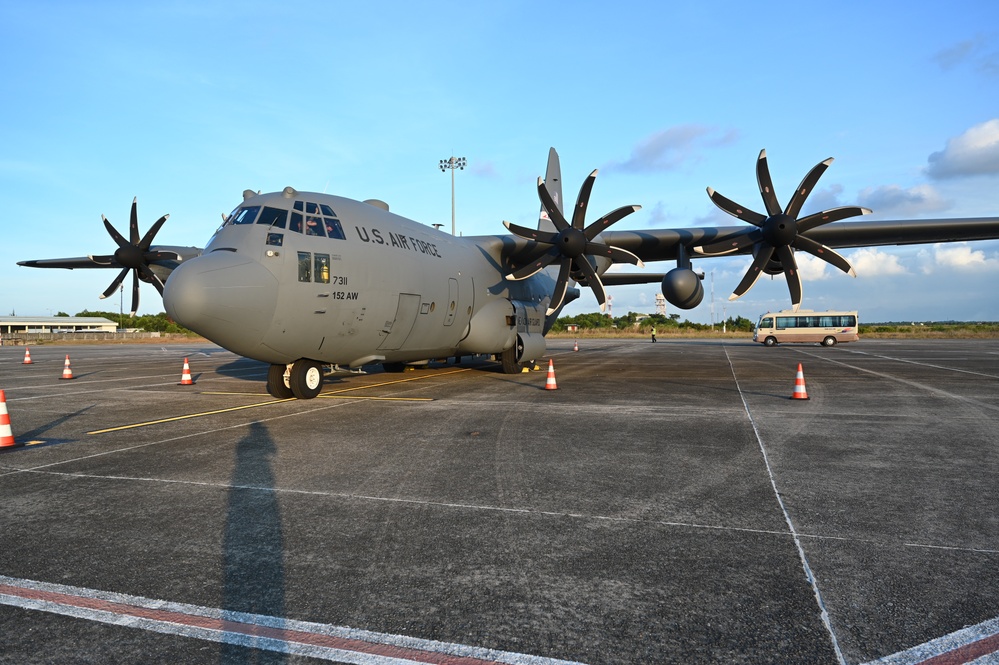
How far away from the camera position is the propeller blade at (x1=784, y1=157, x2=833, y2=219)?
14.7 meters

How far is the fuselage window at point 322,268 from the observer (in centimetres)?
1045

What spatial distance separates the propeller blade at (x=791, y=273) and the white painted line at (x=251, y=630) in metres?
15.3

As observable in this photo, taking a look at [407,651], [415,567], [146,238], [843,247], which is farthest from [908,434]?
[146,238]

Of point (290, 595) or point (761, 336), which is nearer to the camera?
point (290, 595)

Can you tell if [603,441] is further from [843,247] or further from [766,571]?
[843,247]

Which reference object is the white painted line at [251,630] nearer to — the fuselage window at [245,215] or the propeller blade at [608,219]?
the fuselage window at [245,215]

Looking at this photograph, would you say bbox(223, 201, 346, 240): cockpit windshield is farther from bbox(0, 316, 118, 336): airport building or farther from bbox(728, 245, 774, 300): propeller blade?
bbox(0, 316, 118, 336): airport building

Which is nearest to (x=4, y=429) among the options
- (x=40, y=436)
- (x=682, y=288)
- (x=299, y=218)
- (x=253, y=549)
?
(x=40, y=436)

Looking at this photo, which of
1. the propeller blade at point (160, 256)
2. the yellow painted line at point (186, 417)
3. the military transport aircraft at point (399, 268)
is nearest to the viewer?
the yellow painted line at point (186, 417)

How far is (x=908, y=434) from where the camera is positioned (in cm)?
785

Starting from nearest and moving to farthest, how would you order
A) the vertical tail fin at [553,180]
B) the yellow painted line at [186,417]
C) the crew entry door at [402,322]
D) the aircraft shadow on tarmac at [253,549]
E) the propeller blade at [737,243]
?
the aircraft shadow on tarmac at [253,549]
the yellow painted line at [186,417]
the crew entry door at [402,322]
the propeller blade at [737,243]
the vertical tail fin at [553,180]

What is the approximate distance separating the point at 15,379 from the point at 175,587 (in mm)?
18897

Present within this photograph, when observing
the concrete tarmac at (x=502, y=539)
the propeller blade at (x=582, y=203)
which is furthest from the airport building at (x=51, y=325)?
the concrete tarmac at (x=502, y=539)

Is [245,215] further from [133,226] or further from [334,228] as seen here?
[133,226]
